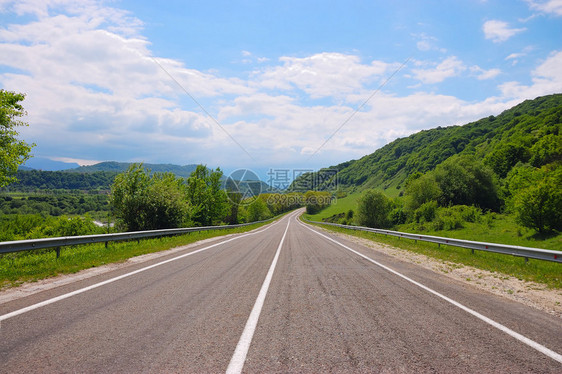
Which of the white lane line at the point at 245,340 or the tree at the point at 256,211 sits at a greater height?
the white lane line at the point at 245,340

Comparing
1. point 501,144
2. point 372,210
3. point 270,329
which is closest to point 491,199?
point 372,210

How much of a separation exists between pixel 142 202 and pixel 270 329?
22.3 metres

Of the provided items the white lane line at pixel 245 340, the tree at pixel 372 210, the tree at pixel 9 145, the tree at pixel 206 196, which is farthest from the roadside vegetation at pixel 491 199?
the tree at pixel 9 145

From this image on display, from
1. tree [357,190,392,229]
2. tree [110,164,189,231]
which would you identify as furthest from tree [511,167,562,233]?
tree [110,164,189,231]

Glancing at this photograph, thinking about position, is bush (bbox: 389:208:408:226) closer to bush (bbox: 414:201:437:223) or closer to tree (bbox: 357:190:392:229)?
tree (bbox: 357:190:392:229)

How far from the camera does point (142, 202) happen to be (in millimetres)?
23344

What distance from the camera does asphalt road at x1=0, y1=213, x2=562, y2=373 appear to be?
3129 mm

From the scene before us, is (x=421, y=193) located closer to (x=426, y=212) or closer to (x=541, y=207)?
(x=426, y=212)

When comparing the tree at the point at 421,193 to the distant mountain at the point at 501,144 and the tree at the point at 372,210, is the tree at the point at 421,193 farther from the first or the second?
the distant mountain at the point at 501,144

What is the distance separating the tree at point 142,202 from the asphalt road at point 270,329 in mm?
17721

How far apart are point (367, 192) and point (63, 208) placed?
358ft

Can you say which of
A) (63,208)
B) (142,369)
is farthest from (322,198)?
(142,369)

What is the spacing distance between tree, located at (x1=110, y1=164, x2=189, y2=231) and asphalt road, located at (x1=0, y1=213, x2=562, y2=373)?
17721 millimetres

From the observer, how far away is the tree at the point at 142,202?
23.3 m
